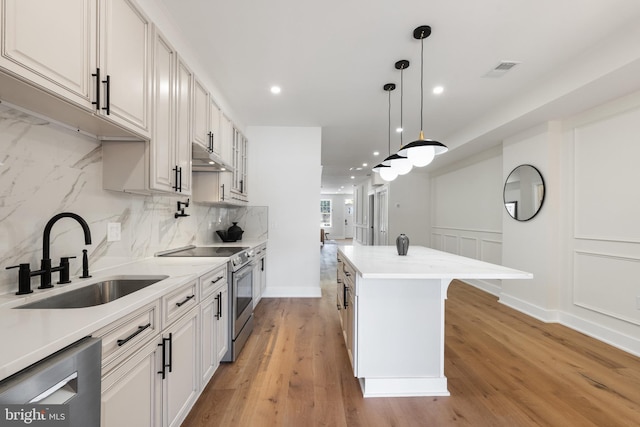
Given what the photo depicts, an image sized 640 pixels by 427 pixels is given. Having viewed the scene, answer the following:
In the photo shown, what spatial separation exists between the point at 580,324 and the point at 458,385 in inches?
84.2

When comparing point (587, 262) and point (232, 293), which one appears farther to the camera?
point (587, 262)

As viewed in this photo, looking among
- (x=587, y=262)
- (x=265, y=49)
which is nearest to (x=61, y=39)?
(x=265, y=49)

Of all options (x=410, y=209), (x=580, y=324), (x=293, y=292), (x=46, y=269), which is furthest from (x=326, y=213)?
(x=46, y=269)

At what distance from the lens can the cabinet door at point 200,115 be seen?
2.35 metres

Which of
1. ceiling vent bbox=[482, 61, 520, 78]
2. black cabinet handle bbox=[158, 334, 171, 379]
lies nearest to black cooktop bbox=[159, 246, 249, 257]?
black cabinet handle bbox=[158, 334, 171, 379]

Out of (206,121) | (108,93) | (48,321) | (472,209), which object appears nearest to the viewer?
(48,321)

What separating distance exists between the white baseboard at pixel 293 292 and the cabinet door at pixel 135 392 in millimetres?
3062

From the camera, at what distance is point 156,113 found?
175 cm

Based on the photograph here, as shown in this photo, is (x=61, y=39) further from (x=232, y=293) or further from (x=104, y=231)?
(x=232, y=293)

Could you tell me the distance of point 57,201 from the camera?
1.45 m

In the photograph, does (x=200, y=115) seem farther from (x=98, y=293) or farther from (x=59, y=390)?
(x=59, y=390)

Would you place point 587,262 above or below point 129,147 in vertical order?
below

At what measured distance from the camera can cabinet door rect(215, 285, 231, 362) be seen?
2162 millimetres

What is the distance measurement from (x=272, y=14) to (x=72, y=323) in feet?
7.10
